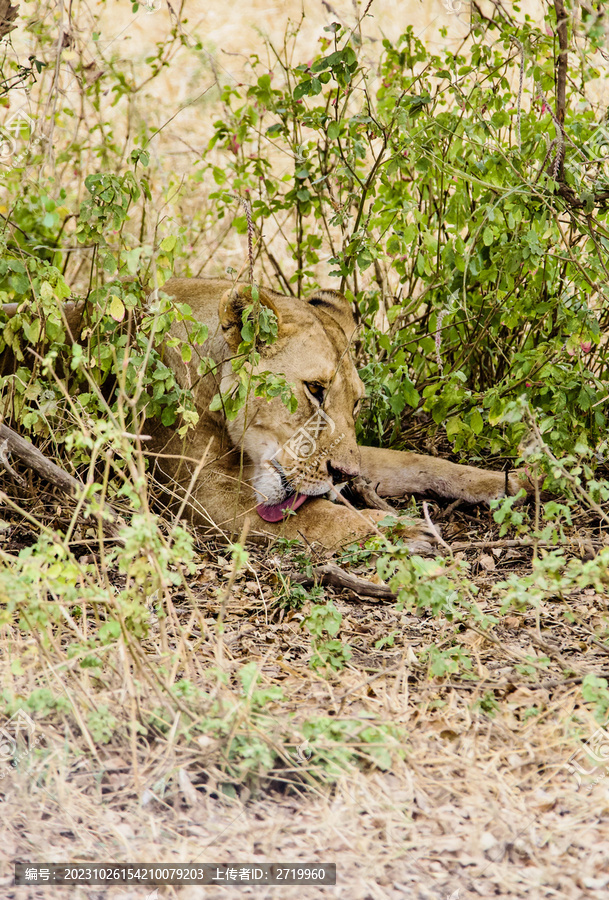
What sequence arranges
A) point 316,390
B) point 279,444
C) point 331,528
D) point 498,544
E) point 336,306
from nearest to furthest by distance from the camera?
1. point 498,544
2. point 331,528
3. point 279,444
4. point 316,390
5. point 336,306

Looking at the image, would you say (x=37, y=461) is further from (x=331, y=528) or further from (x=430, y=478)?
(x=430, y=478)

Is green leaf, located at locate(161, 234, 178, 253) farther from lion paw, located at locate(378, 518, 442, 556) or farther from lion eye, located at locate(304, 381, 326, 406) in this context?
lion paw, located at locate(378, 518, 442, 556)

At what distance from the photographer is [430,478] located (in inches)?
170

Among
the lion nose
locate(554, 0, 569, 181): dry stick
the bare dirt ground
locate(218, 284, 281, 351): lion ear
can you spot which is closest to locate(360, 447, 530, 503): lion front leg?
the lion nose

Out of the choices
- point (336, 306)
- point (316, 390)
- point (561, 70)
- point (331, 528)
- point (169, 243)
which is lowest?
point (331, 528)

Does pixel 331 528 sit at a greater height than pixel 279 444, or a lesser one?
lesser

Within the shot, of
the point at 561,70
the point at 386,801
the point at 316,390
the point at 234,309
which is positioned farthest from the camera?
the point at 316,390

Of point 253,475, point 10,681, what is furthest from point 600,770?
point 253,475

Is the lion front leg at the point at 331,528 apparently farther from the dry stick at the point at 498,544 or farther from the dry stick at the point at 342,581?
the dry stick at the point at 342,581

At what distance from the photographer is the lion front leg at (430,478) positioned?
415 centimetres

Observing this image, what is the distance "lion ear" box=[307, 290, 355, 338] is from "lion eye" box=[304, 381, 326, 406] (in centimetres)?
46

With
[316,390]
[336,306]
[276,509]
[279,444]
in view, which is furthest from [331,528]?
[336,306]

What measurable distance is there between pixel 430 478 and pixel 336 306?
917mm

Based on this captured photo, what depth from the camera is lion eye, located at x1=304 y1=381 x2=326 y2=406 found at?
13.0 feet
